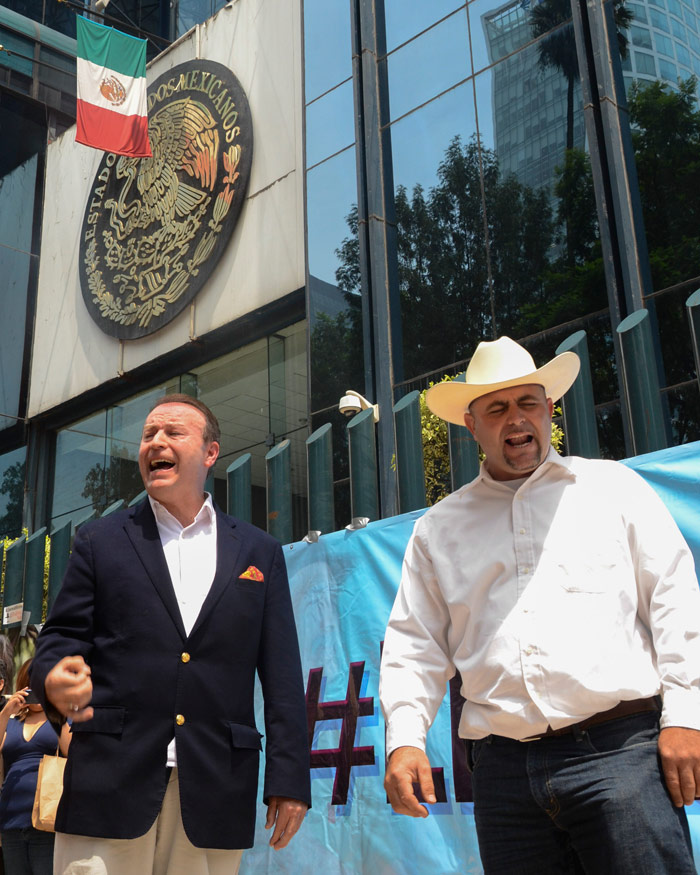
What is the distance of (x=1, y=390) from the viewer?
19.7 m

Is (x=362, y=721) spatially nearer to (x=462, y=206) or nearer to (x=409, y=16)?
(x=462, y=206)

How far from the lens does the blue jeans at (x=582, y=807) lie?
229 centimetres

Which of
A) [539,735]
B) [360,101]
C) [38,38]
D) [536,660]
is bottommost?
[539,735]

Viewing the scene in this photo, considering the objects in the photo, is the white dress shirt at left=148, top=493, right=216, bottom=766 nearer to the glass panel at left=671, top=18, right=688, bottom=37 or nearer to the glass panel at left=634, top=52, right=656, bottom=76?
the glass panel at left=634, top=52, right=656, bottom=76

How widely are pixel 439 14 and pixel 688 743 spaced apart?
12886mm

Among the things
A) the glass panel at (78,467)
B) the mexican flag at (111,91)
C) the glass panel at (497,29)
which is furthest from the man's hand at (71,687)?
the glass panel at (78,467)

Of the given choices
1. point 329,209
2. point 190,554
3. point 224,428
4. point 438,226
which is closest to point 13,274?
point 224,428

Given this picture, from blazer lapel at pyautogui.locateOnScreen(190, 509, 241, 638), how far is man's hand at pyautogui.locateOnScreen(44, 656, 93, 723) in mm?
378

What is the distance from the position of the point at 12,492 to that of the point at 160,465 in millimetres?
17383

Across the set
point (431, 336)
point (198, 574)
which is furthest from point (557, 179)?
point (198, 574)

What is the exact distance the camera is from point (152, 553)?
309cm

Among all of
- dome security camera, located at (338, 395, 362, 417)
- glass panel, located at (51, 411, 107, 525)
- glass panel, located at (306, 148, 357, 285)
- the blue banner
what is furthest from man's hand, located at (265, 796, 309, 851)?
glass panel, located at (51, 411, 107, 525)

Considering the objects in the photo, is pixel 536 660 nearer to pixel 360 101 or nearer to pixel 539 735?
pixel 539 735

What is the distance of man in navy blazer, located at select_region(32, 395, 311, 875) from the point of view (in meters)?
2.75
